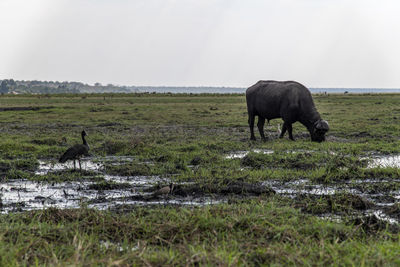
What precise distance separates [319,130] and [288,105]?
1.51 metres

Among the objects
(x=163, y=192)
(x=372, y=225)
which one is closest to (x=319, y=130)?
(x=163, y=192)

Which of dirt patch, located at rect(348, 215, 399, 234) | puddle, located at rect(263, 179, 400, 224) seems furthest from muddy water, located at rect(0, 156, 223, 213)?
dirt patch, located at rect(348, 215, 399, 234)

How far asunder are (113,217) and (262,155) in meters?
5.84

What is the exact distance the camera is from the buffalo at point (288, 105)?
15.5 metres

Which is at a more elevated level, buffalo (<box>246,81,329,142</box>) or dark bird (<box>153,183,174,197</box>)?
buffalo (<box>246,81,329,142</box>)

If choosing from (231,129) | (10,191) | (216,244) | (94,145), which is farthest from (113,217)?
(231,129)

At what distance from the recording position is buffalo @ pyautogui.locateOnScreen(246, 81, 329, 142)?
1547 centimetres

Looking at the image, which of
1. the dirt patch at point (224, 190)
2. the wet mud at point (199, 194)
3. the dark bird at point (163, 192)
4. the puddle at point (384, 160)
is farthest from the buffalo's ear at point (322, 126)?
the dark bird at point (163, 192)

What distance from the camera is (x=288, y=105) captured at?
15.7m

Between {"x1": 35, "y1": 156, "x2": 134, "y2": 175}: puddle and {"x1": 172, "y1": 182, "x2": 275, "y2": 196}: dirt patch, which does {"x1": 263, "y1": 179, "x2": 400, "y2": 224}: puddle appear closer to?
{"x1": 172, "y1": 182, "x2": 275, "y2": 196}: dirt patch

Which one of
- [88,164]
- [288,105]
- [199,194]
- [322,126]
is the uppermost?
[288,105]

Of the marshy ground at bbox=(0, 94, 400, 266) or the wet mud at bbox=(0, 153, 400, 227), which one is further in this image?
the wet mud at bbox=(0, 153, 400, 227)

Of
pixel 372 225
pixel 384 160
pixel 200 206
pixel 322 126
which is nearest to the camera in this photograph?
pixel 372 225

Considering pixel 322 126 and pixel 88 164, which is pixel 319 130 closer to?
pixel 322 126
